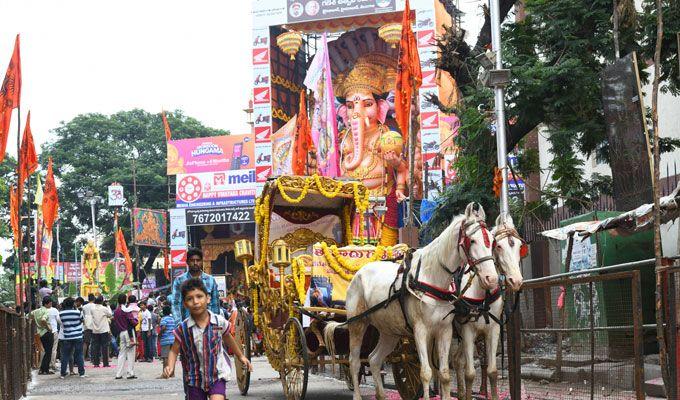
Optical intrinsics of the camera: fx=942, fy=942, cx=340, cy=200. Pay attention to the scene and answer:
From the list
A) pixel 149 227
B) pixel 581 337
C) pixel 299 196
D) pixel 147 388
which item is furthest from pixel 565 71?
pixel 149 227

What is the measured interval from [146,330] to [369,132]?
23.3m

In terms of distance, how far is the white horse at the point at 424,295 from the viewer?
970cm

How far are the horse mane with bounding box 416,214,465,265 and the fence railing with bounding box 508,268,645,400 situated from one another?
50.9 inches

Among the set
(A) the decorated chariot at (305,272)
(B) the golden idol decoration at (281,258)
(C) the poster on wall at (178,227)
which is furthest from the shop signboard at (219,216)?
(B) the golden idol decoration at (281,258)

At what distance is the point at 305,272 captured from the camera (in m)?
13.3

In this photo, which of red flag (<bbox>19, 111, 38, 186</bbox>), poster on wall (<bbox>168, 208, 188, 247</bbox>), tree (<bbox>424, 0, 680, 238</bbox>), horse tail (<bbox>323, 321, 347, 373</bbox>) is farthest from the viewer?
poster on wall (<bbox>168, 208, 188, 247</bbox>)

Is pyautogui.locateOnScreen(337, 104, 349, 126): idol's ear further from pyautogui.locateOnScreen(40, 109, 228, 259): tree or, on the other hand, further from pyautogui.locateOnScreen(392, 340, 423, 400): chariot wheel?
pyautogui.locateOnScreen(392, 340, 423, 400): chariot wheel

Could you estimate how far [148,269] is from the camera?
247 feet

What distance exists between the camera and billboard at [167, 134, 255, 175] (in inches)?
2514

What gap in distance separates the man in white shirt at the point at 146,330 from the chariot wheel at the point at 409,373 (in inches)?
758

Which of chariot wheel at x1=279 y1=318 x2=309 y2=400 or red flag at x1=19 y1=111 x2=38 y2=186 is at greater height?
red flag at x1=19 y1=111 x2=38 y2=186

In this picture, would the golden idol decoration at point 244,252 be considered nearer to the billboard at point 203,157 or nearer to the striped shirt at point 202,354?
the striped shirt at point 202,354

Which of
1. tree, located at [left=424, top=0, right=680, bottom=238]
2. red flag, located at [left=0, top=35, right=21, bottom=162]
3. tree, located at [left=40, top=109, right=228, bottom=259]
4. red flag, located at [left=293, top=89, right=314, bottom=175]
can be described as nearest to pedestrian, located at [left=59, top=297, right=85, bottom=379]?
red flag, located at [left=0, top=35, right=21, bottom=162]

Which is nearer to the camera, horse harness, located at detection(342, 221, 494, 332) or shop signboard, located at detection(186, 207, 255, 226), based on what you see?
horse harness, located at detection(342, 221, 494, 332)
